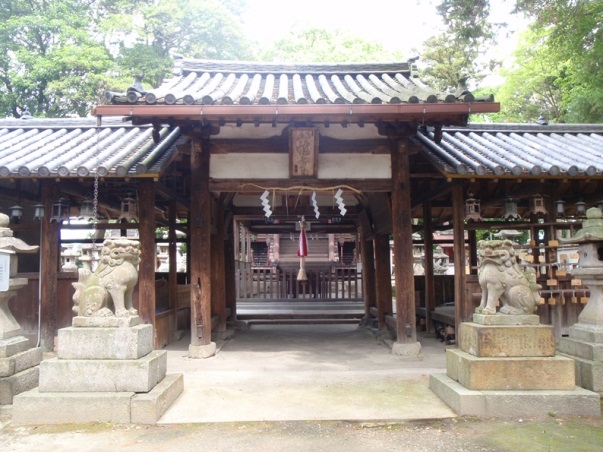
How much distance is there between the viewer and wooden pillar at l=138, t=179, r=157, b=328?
7.80m

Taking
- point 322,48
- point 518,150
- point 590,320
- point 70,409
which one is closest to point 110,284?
point 70,409

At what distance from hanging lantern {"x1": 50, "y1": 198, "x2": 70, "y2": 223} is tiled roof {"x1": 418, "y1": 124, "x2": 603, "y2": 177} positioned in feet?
21.6

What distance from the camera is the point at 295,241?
69.9ft

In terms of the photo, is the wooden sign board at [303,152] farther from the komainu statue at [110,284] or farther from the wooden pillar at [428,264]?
the komainu statue at [110,284]

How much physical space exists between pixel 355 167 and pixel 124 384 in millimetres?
5286

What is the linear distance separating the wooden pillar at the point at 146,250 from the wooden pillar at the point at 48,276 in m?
1.66

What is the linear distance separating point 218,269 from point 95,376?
5.88 metres

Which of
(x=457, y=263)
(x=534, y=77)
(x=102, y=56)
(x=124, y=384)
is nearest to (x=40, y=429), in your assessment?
(x=124, y=384)

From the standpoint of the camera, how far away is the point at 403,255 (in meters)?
7.94

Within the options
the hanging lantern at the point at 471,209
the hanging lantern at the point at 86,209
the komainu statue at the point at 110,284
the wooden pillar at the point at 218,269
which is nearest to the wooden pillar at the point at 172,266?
the wooden pillar at the point at 218,269

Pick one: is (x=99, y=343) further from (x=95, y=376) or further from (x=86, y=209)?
(x=86, y=209)

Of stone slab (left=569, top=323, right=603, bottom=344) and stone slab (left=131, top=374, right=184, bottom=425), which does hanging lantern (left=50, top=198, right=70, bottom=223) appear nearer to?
stone slab (left=131, top=374, right=184, bottom=425)

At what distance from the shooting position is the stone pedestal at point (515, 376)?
4.83 metres

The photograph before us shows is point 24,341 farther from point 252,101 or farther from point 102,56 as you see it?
point 102,56
